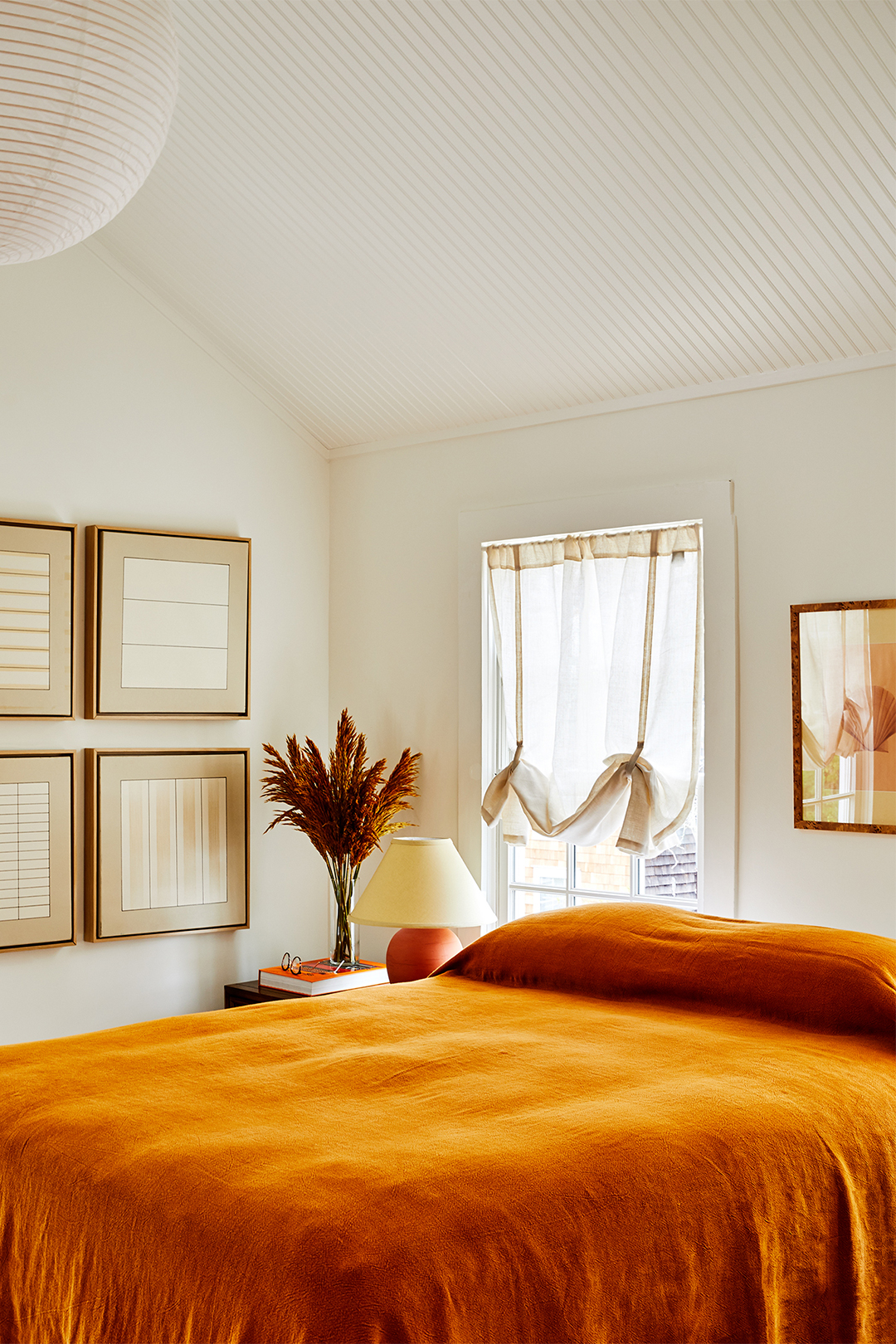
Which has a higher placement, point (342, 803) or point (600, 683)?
point (600, 683)

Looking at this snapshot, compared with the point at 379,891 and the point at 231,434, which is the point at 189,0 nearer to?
the point at 231,434

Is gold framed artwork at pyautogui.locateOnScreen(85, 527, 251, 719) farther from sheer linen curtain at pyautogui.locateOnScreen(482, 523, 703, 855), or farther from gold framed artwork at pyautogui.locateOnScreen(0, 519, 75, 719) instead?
sheer linen curtain at pyautogui.locateOnScreen(482, 523, 703, 855)

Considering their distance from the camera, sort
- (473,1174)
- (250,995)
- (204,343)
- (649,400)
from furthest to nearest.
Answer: (204,343) < (250,995) < (649,400) < (473,1174)

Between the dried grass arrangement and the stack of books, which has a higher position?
the dried grass arrangement

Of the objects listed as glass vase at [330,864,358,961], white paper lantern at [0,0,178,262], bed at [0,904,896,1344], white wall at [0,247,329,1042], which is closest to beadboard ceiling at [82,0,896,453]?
white wall at [0,247,329,1042]

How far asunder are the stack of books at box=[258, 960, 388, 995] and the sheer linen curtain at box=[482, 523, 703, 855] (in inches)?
24.6

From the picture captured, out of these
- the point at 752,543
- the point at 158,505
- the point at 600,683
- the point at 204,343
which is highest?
the point at 204,343

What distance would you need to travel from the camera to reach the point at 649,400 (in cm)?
353

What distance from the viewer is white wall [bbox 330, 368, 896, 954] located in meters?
3.03

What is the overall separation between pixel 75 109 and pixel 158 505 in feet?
7.55

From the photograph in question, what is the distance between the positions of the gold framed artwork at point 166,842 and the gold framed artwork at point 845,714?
1.91 m

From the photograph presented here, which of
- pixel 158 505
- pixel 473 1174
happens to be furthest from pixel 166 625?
pixel 473 1174

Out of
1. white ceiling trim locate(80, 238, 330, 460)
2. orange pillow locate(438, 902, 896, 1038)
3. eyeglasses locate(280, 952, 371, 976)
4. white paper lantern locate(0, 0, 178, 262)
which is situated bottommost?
eyeglasses locate(280, 952, 371, 976)

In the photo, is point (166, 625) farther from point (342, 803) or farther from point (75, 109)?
point (75, 109)
